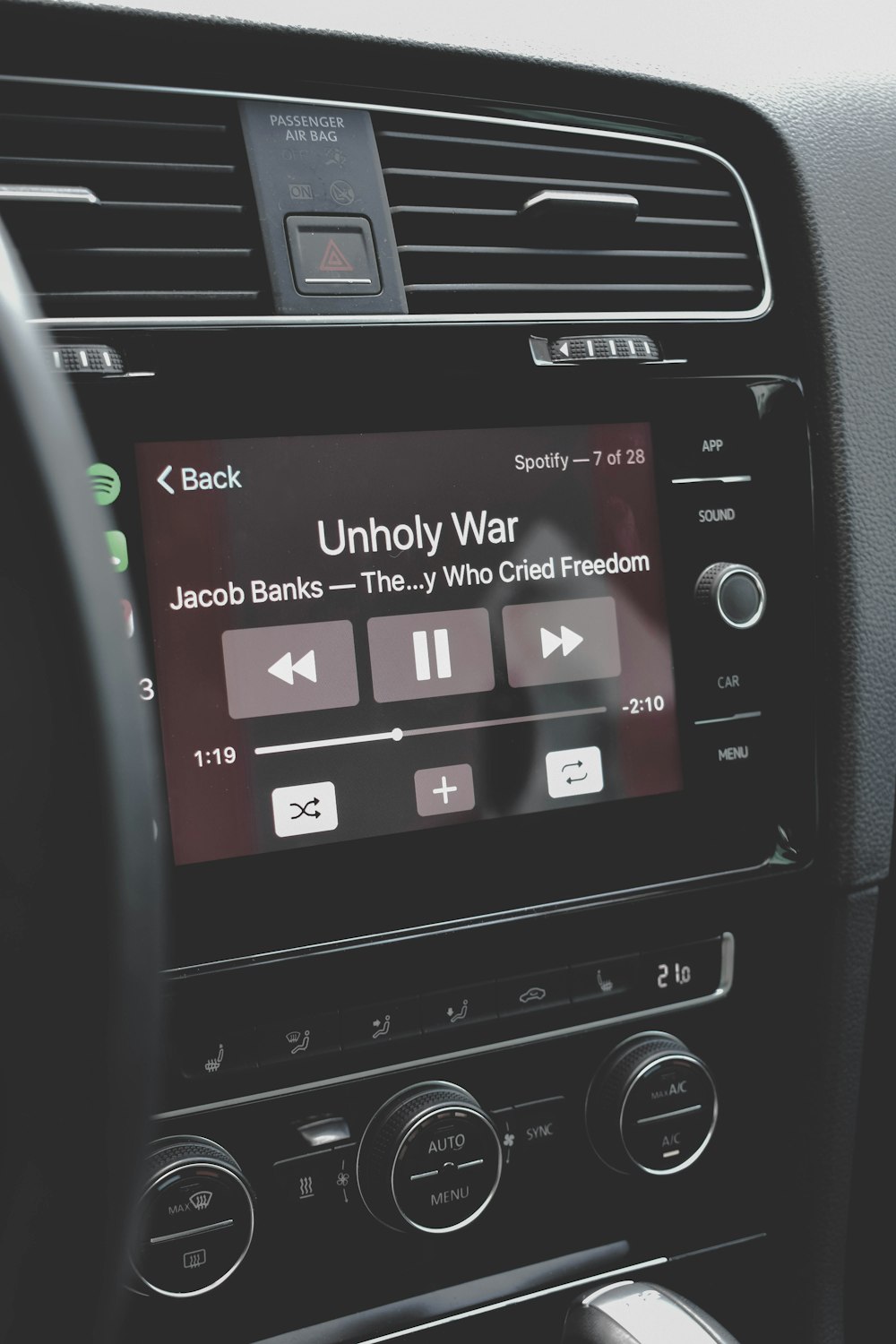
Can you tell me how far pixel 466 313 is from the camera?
864 mm

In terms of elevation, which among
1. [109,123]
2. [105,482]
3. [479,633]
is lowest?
[479,633]

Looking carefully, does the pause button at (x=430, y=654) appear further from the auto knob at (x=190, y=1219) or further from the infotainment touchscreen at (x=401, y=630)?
the auto knob at (x=190, y=1219)

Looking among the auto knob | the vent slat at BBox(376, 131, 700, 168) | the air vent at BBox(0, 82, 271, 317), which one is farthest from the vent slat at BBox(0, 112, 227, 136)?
the auto knob

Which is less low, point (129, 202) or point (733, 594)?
point (129, 202)

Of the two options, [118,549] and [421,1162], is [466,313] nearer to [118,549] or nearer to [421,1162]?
[118,549]

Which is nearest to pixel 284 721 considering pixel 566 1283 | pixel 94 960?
pixel 94 960

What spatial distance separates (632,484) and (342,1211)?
0.52 metres

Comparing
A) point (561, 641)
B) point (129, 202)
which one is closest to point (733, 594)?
point (561, 641)

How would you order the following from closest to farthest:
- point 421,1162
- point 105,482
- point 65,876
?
point 65,876, point 105,482, point 421,1162

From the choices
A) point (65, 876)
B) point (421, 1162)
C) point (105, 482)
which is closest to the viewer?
point (65, 876)

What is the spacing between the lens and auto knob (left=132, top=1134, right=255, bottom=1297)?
809 millimetres

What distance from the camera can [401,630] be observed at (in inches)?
33.0

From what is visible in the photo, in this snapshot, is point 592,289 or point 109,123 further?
point 592,289

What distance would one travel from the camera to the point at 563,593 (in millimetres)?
881
